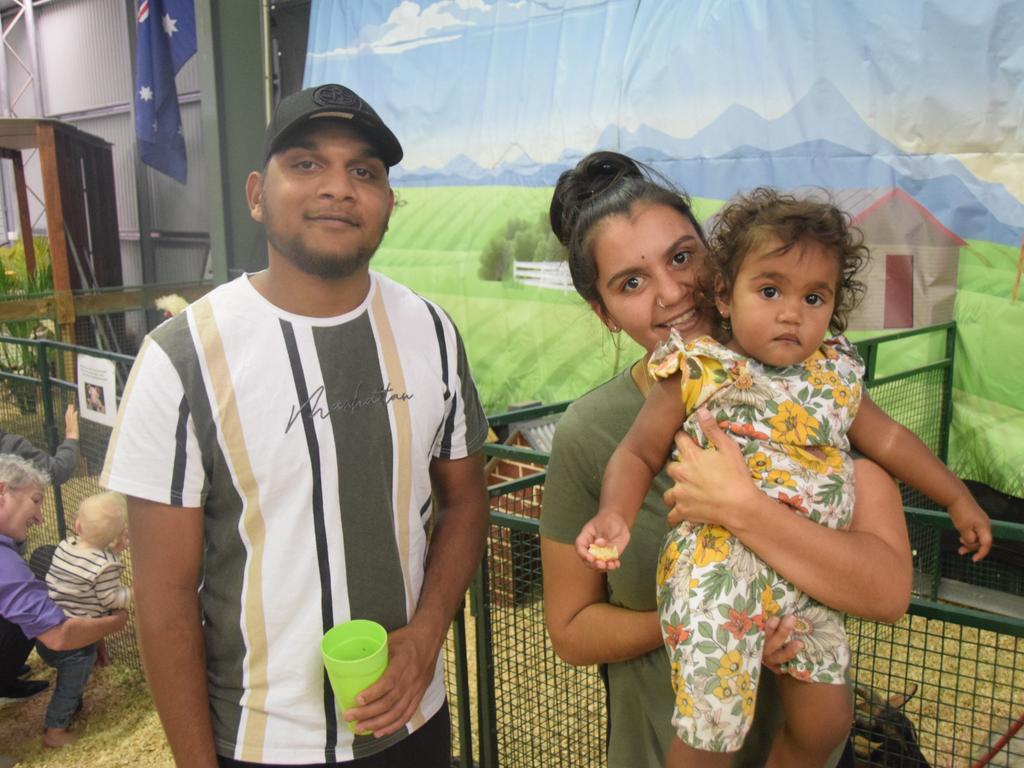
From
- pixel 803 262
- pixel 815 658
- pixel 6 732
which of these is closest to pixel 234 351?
pixel 803 262

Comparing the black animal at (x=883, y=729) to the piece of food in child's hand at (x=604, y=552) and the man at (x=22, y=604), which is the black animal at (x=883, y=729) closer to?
the piece of food in child's hand at (x=604, y=552)

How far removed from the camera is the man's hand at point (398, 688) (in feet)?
4.80

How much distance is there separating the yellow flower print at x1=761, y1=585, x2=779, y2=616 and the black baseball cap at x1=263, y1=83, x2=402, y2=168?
102 cm

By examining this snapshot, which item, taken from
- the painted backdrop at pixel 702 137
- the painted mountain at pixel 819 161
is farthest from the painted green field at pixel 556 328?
the painted mountain at pixel 819 161

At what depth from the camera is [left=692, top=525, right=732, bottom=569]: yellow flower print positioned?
131 cm

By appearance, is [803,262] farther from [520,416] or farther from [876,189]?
[876,189]

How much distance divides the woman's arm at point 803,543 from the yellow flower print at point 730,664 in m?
0.15

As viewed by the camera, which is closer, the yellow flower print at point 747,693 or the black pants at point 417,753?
the yellow flower print at point 747,693

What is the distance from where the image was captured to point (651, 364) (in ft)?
4.56

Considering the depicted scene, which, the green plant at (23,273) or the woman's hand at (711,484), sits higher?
the woman's hand at (711,484)

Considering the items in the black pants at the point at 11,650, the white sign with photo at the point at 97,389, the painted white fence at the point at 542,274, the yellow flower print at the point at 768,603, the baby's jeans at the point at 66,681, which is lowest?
the baby's jeans at the point at 66,681

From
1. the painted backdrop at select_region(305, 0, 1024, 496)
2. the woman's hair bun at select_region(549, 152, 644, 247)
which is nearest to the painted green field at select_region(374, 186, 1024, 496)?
the painted backdrop at select_region(305, 0, 1024, 496)

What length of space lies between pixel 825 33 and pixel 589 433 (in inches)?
151

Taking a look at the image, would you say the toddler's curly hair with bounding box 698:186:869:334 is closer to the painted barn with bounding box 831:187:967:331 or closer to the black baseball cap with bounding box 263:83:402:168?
the black baseball cap with bounding box 263:83:402:168
